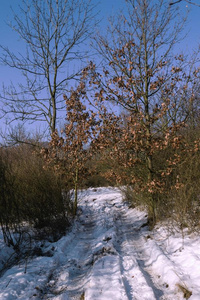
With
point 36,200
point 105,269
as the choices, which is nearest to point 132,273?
point 105,269

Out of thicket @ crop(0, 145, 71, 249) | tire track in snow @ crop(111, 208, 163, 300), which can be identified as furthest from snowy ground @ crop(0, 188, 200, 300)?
thicket @ crop(0, 145, 71, 249)

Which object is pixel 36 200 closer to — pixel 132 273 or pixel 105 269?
pixel 105 269

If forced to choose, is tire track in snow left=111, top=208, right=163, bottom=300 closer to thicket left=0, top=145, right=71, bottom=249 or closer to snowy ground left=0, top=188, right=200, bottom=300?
snowy ground left=0, top=188, right=200, bottom=300

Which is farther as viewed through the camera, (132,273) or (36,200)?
(36,200)

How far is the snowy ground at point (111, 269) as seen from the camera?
3.40 meters

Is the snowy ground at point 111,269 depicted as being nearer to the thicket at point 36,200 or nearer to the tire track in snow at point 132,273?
the tire track in snow at point 132,273

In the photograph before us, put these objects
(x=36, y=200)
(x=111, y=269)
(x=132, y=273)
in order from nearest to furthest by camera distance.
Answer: (x=132, y=273) < (x=111, y=269) < (x=36, y=200)

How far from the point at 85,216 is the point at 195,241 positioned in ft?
16.2

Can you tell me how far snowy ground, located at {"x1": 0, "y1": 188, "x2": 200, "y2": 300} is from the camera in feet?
11.2

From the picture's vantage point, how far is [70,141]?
8.74 m

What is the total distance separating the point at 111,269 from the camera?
411 centimetres

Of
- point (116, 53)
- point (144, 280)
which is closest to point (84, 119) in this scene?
point (116, 53)

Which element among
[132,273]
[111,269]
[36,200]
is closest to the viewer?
[132,273]

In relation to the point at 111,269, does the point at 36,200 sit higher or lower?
higher
